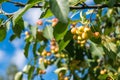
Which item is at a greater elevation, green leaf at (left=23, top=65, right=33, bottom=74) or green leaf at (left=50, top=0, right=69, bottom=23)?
green leaf at (left=50, top=0, right=69, bottom=23)

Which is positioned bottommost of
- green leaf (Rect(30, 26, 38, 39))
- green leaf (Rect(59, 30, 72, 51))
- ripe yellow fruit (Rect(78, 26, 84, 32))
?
green leaf (Rect(59, 30, 72, 51))

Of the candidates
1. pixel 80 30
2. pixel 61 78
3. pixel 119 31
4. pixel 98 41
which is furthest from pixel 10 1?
pixel 119 31

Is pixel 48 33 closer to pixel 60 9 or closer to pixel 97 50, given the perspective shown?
pixel 97 50

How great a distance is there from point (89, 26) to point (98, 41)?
0.33ft

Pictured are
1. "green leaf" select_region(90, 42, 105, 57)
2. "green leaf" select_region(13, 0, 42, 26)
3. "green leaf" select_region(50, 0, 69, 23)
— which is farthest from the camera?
"green leaf" select_region(90, 42, 105, 57)

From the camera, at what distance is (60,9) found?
3.76ft

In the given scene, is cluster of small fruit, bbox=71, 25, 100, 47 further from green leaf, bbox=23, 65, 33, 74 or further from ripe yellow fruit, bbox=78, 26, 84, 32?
green leaf, bbox=23, 65, 33, 74

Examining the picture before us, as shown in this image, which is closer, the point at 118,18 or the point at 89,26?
the point at 89,26

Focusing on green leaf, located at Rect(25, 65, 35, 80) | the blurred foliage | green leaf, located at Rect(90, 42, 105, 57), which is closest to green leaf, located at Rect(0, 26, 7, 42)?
the blurred foliage

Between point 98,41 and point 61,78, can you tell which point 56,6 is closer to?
point 98,41

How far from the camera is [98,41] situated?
1802 mm

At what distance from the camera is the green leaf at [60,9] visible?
3.68 ft

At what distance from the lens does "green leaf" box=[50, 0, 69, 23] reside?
1.12 m

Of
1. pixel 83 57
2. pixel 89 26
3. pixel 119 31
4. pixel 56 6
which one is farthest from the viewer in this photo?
pixel 119 31
